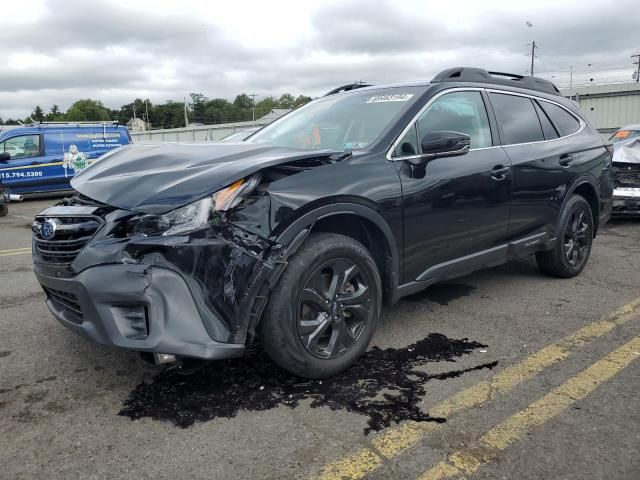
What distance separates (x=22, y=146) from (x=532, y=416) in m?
13.6

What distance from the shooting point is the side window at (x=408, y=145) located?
3495mm

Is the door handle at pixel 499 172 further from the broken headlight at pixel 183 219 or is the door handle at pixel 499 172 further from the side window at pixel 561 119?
the broken headlight at pixel 183 219

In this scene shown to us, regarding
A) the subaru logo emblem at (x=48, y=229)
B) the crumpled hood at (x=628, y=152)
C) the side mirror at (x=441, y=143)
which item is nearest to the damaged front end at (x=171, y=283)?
the subaru logo emblem at (x=48, y=229)

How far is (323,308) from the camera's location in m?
3.02

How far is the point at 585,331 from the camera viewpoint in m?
3.90

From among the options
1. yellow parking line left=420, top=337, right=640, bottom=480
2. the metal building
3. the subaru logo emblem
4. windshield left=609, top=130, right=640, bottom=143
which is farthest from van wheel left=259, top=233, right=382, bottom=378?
the metal building

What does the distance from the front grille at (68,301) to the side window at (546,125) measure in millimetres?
4003

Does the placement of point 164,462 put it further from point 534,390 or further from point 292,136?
point 292,136

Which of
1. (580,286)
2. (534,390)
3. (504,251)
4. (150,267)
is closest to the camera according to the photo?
(150,267)

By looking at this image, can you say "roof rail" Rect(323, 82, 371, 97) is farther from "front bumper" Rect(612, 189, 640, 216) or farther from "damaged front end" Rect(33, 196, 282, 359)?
"front bumper" Rect(612, 189, 640, 216)

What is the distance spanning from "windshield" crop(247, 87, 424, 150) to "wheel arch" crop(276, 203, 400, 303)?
0.49m

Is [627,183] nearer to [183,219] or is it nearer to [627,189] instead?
[627,189]

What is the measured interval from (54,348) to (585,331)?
363 cm

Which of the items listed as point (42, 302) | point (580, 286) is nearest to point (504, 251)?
point (580, 286)
